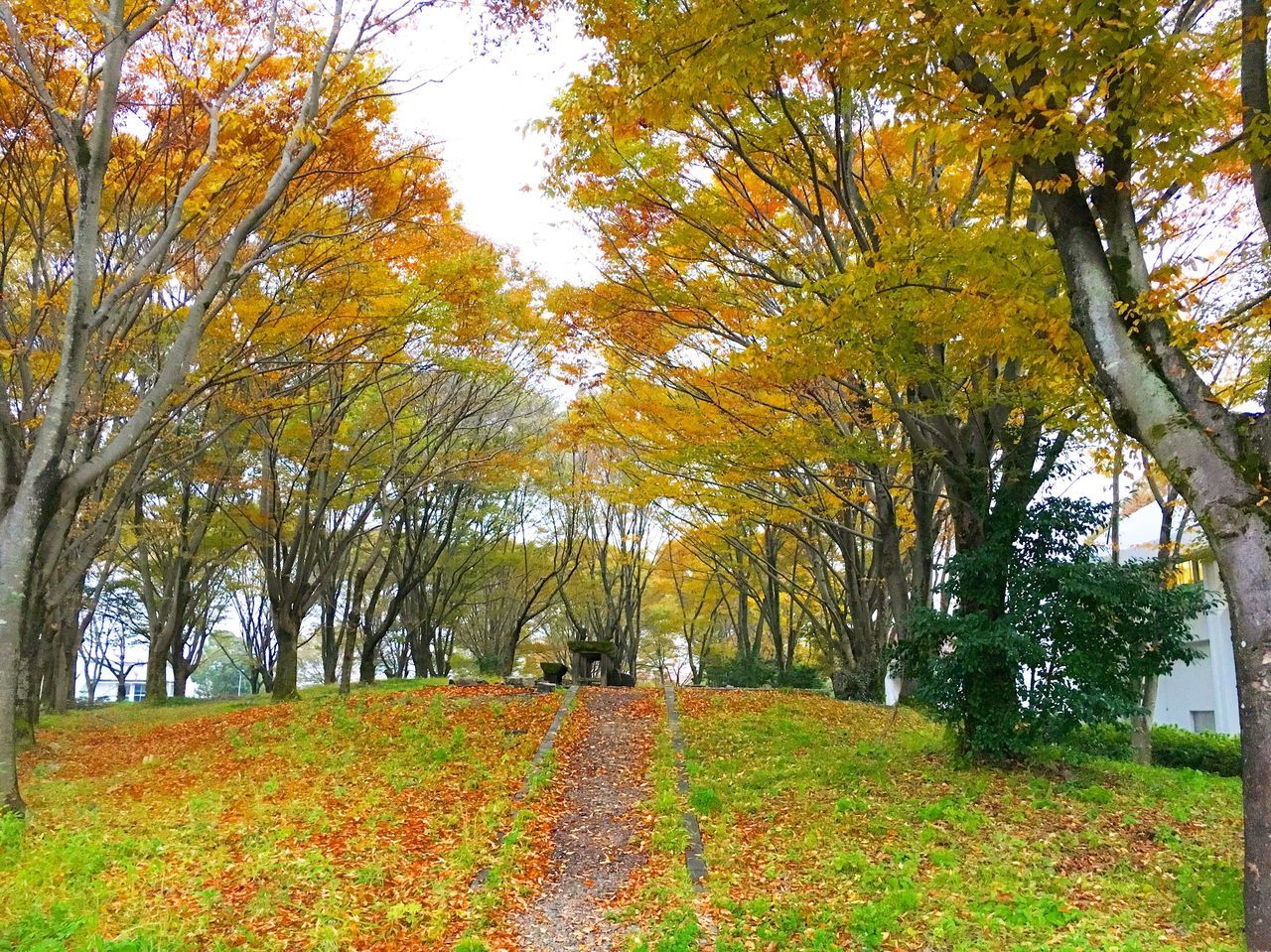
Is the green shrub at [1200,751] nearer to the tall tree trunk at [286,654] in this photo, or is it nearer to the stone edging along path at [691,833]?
the stone edging along path at [691,833]

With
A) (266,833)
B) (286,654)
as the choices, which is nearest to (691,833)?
(266,833)

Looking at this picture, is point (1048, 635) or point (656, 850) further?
point (1048, 635)

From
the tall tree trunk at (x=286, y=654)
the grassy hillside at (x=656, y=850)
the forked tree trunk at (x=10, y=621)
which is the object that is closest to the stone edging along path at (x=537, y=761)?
the grassy hillside at (x=656, y=850)

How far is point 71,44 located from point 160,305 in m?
4.64

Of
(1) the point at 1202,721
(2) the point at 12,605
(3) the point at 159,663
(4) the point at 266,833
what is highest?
(2) the point at 12,605

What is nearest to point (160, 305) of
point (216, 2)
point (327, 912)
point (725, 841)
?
point (216, 2)

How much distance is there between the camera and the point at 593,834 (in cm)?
635

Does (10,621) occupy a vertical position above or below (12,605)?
below

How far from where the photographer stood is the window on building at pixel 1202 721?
1602cm

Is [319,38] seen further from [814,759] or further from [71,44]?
[814,759]

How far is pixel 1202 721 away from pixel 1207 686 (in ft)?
2.71

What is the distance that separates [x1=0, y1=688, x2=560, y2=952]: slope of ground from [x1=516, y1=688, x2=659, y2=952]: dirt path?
495mm

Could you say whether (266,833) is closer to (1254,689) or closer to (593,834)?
(593,834)

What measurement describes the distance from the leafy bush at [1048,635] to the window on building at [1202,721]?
37.7ft
